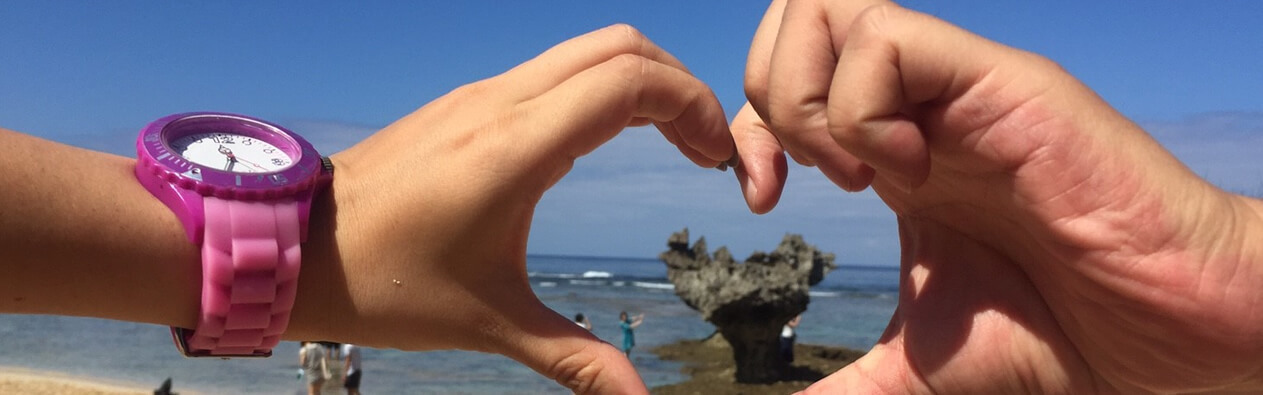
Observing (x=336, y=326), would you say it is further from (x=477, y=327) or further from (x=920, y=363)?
(x=920, y=363)

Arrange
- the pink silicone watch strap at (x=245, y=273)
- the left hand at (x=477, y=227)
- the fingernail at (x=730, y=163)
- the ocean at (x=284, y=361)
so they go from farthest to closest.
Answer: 1. the ocean at (x=284, y=361)
2. the fingernail at (x=730, y=163)
3. the left hand at (x=477, y=227)
4. the pink silicone watch strap at (x=245, y=273)

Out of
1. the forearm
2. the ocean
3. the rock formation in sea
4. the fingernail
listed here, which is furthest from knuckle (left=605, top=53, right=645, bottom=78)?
the ocean

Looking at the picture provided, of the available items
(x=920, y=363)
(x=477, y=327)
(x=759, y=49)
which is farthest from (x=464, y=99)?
(x=920, y=363)

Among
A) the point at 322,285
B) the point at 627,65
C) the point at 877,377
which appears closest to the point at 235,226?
the point at 322,285

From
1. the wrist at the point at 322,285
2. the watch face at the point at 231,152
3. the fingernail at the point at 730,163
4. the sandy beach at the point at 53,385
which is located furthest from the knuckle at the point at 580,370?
the sandy beach at the point at 53,385

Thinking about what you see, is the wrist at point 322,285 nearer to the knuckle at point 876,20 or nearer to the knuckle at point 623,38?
the knuckle at point 623,38

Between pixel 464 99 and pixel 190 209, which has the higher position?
pixel 464 99
